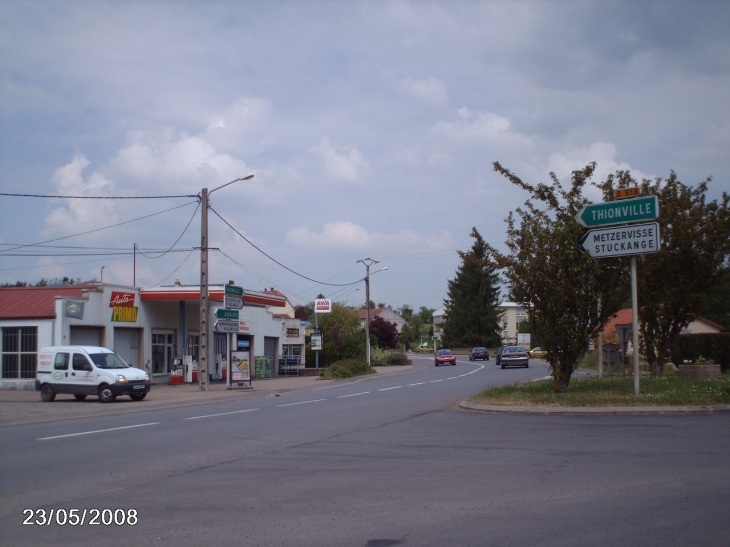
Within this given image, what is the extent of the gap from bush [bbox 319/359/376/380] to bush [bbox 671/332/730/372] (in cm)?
1941

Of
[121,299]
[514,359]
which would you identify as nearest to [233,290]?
[121,299]

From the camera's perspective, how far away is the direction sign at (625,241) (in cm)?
1667

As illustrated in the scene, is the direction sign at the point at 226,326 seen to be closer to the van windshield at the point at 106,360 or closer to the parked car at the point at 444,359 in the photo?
the van windshield at the point at 106,360

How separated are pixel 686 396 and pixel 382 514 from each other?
1108 centimetres

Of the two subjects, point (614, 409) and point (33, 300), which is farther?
point (33, 300)

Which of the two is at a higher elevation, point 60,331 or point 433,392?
point 60,331

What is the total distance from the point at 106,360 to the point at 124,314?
10.8 metres

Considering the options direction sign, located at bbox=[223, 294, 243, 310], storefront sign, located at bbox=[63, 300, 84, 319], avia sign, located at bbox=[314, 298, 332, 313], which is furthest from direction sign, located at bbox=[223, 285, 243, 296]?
avia sign, located at bbox=[314, 298, 332, 313]

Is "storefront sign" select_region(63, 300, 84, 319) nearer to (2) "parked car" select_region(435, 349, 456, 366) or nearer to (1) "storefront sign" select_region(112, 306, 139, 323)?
(1) "storefront sign" select_region(112, 306, 139, 323)

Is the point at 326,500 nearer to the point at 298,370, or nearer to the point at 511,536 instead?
the point at 511,536

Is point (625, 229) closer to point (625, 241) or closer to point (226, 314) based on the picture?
point (625, 241)

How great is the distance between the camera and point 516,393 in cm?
1831

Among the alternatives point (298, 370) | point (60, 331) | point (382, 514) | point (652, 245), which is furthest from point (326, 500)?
point (298, 370)
